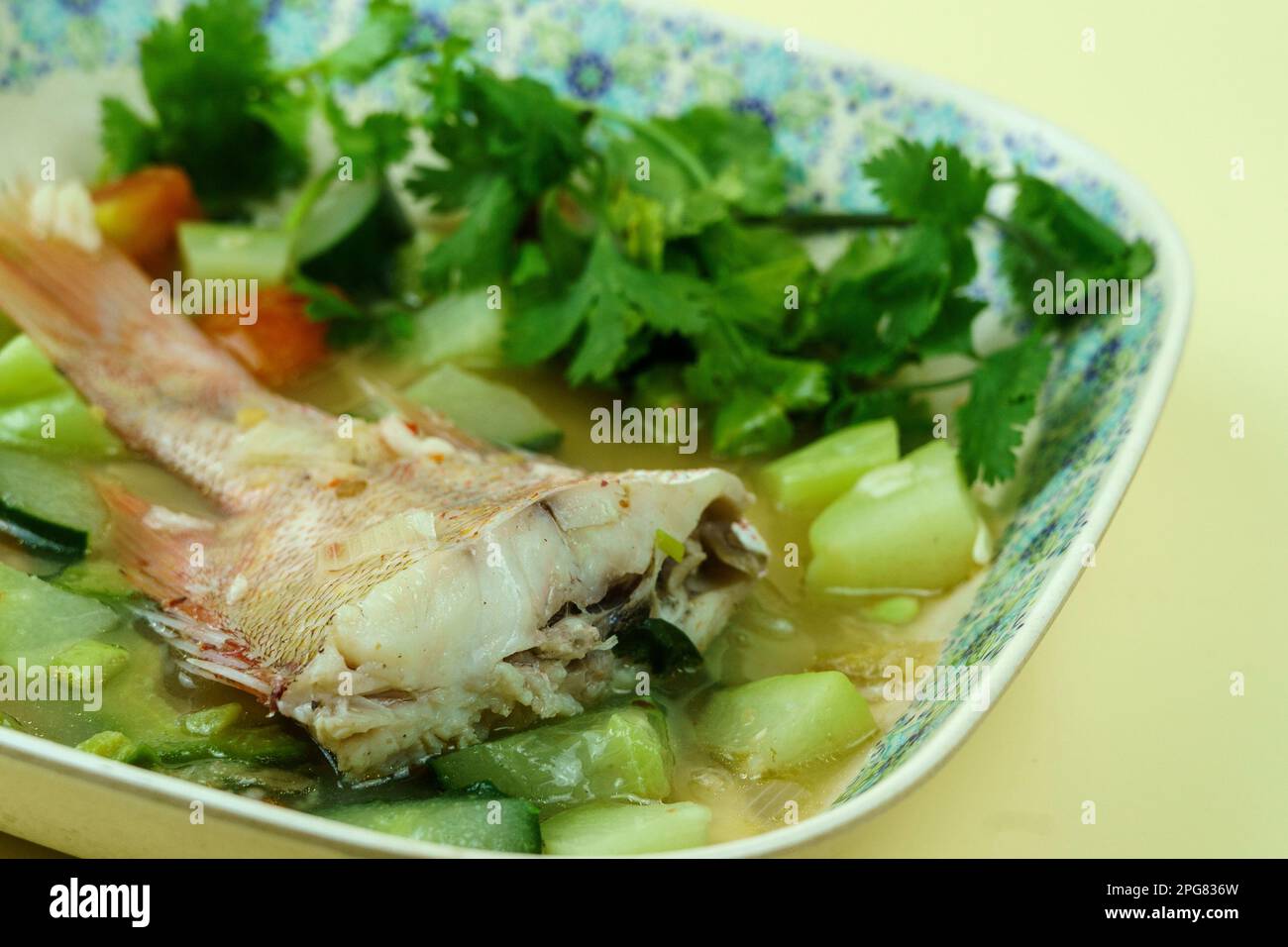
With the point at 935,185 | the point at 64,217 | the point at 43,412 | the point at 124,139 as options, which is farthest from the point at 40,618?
the point at 935,185

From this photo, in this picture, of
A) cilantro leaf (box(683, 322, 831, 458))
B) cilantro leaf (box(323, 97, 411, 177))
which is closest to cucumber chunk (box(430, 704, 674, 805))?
cilantro leaf (box(683, 322, 831, 458))

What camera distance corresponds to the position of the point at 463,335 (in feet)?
12.0

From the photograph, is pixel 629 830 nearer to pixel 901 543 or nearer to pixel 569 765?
pixel 569 765

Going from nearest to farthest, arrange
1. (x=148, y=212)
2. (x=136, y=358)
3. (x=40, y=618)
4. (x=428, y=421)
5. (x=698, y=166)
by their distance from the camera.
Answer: (x=40, y=618) < (x=428, y=421) < (x=136, y=358) < (x=698, y=166) < (x=148, y=212)

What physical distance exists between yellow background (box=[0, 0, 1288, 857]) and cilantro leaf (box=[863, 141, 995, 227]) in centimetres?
72

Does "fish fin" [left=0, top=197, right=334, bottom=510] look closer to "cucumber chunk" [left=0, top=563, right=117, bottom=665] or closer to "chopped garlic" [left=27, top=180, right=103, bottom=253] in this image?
"chopped garlic" [left=27, top=180, right=103, bottom=253]

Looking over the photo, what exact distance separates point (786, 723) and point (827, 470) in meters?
0.82

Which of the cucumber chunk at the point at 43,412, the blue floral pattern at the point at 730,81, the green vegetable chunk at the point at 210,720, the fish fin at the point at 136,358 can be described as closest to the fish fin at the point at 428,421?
the fish fin at the point at 136,358

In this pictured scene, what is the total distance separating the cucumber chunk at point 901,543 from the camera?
9.89 ft

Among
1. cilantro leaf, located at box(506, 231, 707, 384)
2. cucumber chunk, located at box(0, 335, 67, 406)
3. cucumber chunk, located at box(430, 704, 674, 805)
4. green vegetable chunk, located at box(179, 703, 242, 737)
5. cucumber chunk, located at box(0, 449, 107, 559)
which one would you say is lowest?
cucumber chunk, located at box(430, 704, 674, 805)

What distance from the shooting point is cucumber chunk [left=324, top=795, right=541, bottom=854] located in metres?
2.22

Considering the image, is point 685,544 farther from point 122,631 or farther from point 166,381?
Answer: point 166,381
